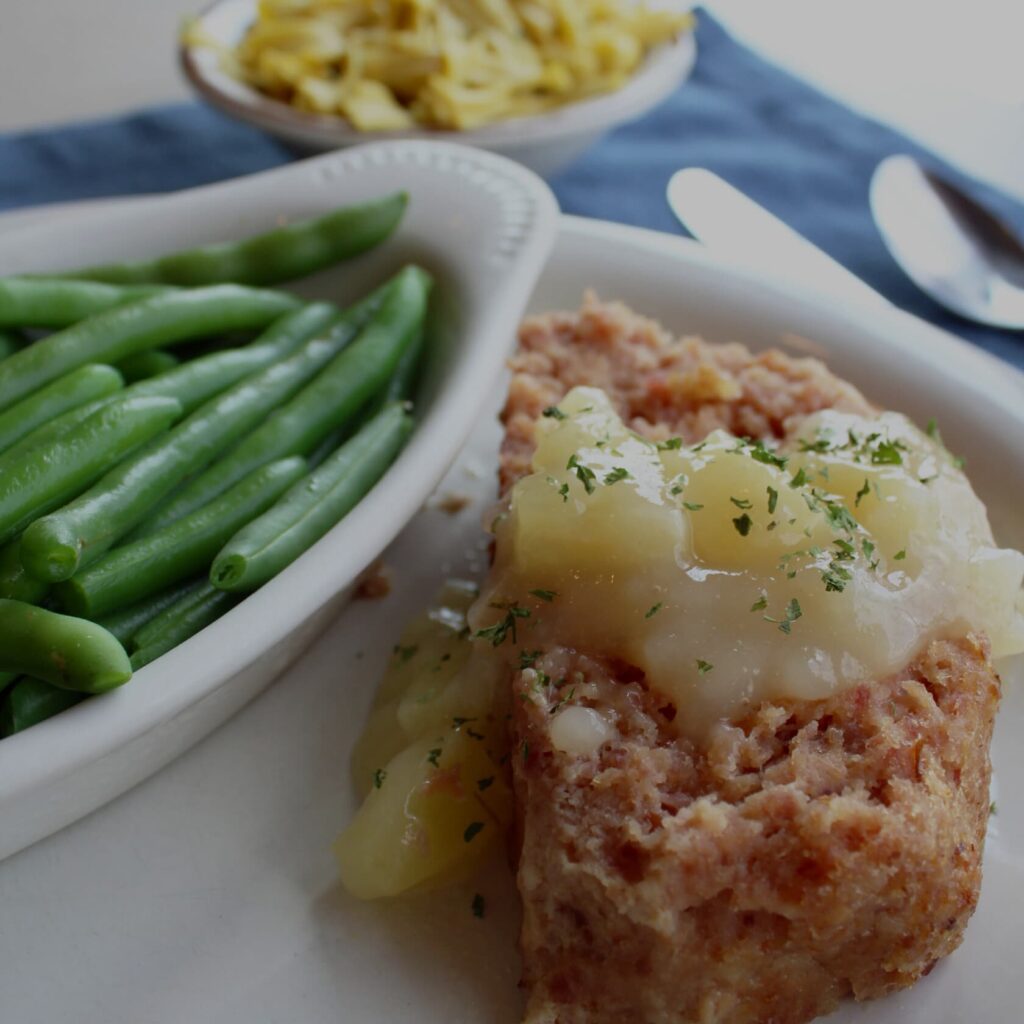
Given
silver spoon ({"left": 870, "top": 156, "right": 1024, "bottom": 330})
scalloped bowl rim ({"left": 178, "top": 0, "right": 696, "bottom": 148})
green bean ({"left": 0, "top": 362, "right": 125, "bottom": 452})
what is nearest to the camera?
green bean ({"left": 0, "top": 362, "right": 125, "bottom": 452})

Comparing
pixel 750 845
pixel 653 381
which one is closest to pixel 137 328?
pixel 653 381

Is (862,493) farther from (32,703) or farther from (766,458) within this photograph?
(32,703)

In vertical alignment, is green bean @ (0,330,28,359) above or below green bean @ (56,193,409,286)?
below

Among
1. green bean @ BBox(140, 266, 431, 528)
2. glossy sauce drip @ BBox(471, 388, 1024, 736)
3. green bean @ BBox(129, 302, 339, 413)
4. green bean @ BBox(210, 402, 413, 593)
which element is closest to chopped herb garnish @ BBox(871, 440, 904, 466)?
glossy sauce drip @ BBox(471, 388, 1024, 736)

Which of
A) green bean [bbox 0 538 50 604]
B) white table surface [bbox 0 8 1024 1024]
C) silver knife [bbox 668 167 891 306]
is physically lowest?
white table surface [bbox 0 8 1024 1024]

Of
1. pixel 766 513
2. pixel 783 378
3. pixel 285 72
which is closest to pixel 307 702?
pixel 766 513

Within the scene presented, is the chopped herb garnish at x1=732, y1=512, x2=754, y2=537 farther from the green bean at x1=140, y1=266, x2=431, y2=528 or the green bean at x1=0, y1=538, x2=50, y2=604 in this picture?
the green bean at x1=0, y1=538, x2=50, y2=604

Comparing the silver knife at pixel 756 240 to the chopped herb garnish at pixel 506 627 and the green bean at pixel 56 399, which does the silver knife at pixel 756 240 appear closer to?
the chopped herb garnish at pixel 506 627
